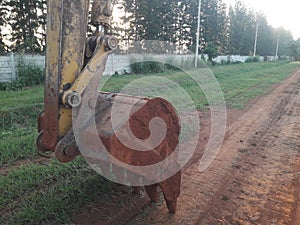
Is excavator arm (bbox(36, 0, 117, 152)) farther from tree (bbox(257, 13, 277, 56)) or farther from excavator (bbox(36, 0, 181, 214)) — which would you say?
tree (bbox(257, 13, 277, 56))

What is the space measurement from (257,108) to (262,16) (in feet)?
203

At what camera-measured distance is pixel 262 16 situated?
2425 inches

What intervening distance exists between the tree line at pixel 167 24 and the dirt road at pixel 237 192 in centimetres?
1362

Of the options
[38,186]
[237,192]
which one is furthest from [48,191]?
[237,192]

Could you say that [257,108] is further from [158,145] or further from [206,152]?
[158,145]

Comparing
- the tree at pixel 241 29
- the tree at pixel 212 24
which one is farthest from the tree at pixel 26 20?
the tree at pixel 241 29

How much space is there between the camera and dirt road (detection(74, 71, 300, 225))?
2787 millimetres

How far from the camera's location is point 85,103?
2316 millimetres

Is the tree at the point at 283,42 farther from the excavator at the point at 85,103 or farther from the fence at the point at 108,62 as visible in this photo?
the excavator at the point at 85,103

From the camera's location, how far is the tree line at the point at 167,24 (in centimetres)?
1806

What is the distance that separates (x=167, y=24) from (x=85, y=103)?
29.4 meters

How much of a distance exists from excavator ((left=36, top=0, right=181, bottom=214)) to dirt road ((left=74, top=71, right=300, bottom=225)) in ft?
2.04

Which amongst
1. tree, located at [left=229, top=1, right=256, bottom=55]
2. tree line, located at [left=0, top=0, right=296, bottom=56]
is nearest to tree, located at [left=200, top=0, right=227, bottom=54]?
tree line, located at [left=0, top=0, right=296, bottom=56]

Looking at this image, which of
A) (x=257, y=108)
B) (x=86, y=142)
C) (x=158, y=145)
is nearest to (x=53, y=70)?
(x=86, y=142)
